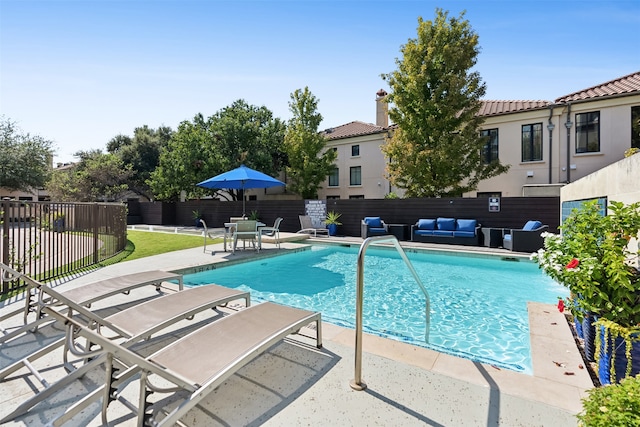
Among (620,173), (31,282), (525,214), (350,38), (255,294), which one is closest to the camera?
(31,282)

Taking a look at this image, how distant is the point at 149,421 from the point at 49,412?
34.8 inches

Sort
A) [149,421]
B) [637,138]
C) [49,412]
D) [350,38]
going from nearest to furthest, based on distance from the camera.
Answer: [149,421] < [49,412] < [350,38] < [637,138]

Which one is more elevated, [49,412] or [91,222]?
[91,222]

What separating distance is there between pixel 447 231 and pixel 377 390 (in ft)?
36.4

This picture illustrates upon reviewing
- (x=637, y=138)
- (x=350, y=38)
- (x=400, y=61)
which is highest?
(x=400, y=61)

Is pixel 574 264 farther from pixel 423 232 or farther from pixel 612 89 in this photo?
pixel 612 89

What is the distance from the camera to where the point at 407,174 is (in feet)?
53.2

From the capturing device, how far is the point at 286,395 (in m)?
2.49

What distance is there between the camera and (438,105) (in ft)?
50.5

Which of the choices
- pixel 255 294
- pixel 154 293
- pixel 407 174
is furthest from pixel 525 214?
pixel 154 293

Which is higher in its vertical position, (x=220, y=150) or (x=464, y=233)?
(x=220, y=150)

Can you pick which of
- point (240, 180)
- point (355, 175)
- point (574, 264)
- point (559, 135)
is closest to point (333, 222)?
point (240, 180)

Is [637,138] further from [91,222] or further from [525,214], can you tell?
[91,222]

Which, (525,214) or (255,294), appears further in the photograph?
(525,214)
